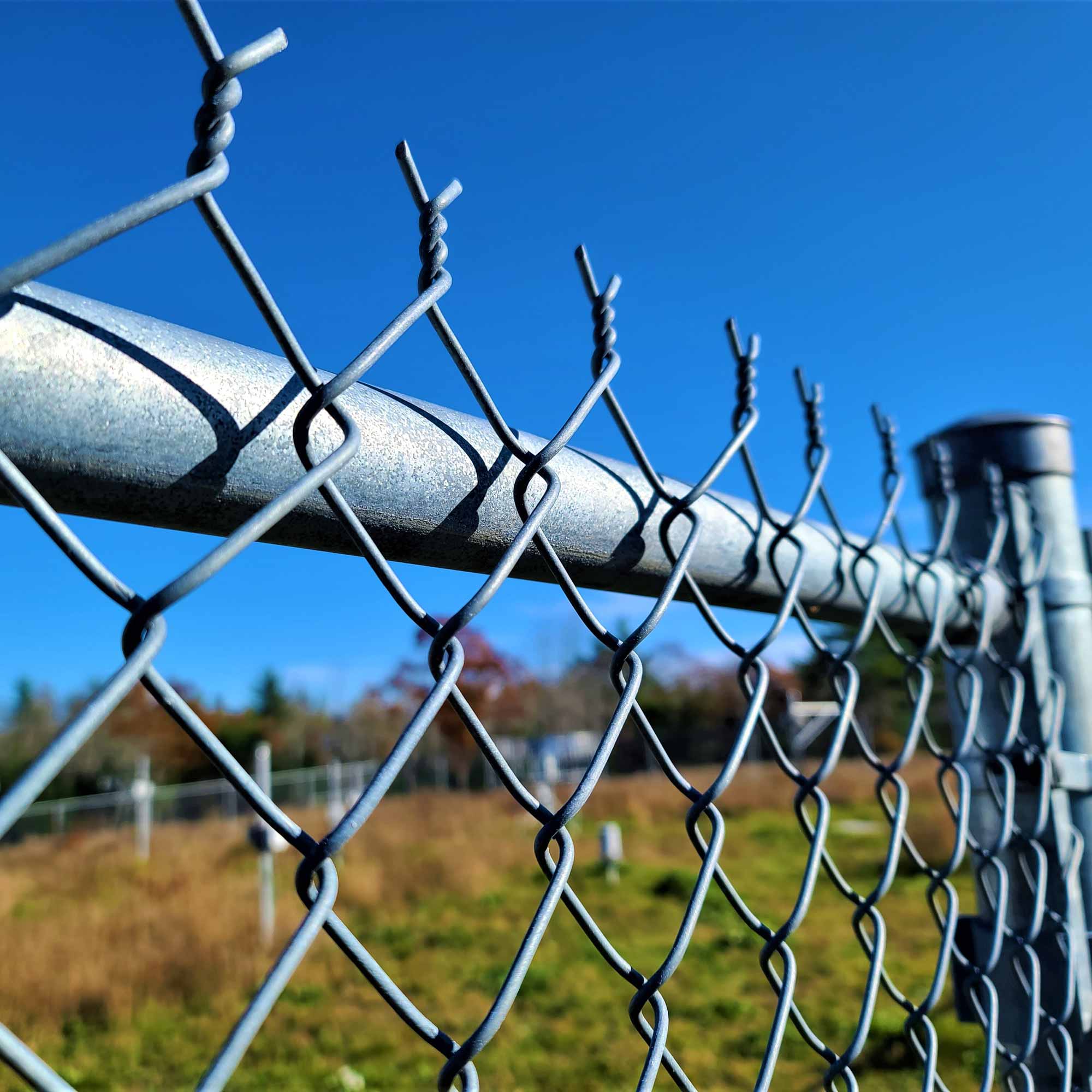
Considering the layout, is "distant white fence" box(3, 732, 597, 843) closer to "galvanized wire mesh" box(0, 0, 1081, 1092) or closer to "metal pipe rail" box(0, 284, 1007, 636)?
"galvanized wire mesh" box(0, 0, 1081, 1092)

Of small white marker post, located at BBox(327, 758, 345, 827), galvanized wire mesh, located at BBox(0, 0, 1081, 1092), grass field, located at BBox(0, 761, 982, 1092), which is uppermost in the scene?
galvanized wire mesh, located at BBox(0, 0, 1081, 1092)

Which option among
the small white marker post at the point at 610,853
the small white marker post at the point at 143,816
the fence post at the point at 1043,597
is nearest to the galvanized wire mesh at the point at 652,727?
the fence post at the point at 1043,597

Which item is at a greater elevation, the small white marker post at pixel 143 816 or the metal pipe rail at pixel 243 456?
the metal pipe rail at pixel 243 456

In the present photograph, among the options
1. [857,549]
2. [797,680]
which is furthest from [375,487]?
[797,680]

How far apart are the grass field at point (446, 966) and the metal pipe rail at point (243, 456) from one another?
423 centimetres

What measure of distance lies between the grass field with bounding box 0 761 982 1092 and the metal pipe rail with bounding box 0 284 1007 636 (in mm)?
4231

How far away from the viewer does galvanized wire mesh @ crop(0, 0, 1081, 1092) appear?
0.34m

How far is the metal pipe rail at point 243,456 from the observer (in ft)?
1.20

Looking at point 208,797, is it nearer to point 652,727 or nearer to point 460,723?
point 460,723

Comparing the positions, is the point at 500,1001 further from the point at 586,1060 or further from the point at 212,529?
the point at 586,1060

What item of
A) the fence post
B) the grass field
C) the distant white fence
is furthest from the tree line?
the fence post

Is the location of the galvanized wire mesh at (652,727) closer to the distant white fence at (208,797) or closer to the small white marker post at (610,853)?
the small white marker post at (610,853)

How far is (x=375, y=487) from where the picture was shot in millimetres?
480

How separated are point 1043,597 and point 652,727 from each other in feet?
2.12
